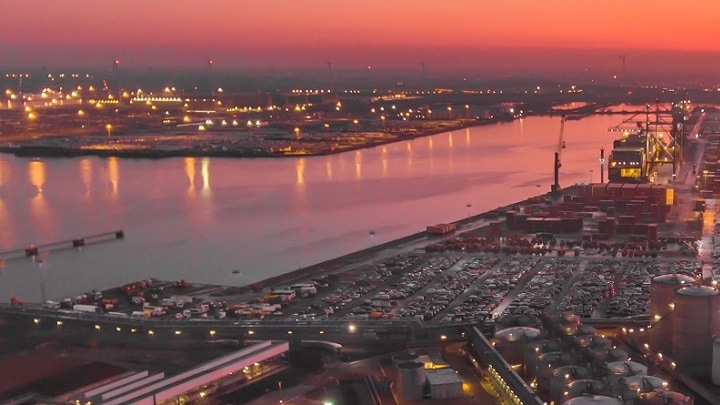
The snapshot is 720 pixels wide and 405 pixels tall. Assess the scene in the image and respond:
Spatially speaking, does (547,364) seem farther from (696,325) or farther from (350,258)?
(350,258)

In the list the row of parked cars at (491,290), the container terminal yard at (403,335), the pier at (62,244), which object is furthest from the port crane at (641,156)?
the pier at (62,244)

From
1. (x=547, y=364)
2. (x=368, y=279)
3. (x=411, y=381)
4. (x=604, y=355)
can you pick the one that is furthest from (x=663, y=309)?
(x=368, y=279)

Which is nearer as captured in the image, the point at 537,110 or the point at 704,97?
the point at 537,110

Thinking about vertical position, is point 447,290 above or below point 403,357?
below

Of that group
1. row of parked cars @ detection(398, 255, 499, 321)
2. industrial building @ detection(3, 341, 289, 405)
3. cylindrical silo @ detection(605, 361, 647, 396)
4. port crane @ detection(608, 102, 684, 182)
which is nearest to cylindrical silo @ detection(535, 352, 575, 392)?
cylindrical silo @ detection(605, 361, 647, 396)

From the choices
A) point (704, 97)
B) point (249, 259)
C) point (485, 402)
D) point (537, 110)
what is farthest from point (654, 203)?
point (704, 97)

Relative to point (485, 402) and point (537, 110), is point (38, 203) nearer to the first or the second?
point (485, 402)

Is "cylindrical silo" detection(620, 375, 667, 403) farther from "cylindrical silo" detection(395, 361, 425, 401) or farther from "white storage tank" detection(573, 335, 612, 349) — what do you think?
"cylindrical silo" detection(395, 361, 425, 401)
